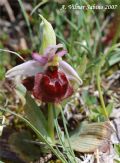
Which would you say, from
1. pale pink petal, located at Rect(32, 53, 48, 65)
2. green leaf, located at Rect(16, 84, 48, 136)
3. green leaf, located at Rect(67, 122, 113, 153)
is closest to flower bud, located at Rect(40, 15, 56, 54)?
pale pink petal, located at Rect(32, 53, 48, 65)

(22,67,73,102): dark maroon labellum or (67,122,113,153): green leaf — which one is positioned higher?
(22,67,73,102): dark maroon labellum

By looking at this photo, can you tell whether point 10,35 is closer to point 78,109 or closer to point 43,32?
point 78,109

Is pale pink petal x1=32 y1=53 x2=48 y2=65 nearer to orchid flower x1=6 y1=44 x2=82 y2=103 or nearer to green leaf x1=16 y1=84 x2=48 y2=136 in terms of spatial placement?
orchid flower x1=6 y1=44 x2=82 y2=103

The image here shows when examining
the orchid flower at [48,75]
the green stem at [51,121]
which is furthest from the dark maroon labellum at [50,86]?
the green stem at [51,121]

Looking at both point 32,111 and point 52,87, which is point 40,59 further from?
point 32,111

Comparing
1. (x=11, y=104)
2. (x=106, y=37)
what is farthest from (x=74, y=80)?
(x=106, y=37)
